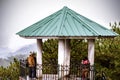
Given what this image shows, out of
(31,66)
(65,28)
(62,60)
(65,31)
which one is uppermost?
(65,28)

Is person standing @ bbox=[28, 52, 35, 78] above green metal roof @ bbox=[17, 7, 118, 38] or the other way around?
the other way around

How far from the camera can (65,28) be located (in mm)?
13180

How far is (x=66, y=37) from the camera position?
12859 mm

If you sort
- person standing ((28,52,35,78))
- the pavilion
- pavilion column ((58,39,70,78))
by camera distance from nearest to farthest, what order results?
the pavilion
pavilion column ((58,39,70,78))
person standing ((28,52,35,78))

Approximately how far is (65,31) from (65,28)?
20 cm

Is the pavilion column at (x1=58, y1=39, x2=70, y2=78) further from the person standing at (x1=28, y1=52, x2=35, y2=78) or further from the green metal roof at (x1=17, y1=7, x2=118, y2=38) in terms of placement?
the person standing at (x1=28, y1=52, x2=35, y2=78)

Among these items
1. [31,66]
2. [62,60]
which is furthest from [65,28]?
[31,66]

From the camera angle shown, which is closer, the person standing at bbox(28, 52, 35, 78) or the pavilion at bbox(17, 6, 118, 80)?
the pavilion at bbox(17, 6, 118, 80)

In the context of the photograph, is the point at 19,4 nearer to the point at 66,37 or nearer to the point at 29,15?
the point at 29,15

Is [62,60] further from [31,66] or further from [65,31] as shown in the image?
[31,66]

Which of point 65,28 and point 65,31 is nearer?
point 65,31

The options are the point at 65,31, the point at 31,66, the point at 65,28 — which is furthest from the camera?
the point at 31,66

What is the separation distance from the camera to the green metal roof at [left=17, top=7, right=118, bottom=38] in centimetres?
1297

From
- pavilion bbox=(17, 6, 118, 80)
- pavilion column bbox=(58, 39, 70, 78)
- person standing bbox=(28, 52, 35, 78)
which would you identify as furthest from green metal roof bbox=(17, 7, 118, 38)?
person standing bbox=(28, 52, 35, 78)
